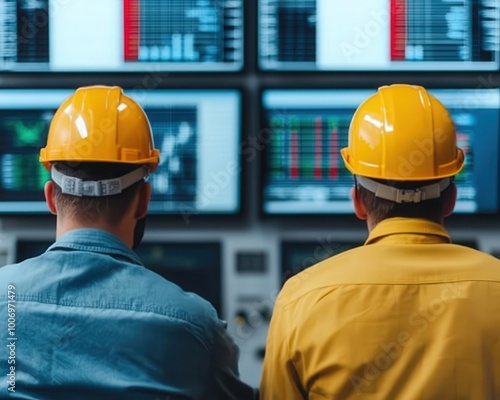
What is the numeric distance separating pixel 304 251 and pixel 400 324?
1.22 meters

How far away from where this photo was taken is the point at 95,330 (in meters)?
1.18

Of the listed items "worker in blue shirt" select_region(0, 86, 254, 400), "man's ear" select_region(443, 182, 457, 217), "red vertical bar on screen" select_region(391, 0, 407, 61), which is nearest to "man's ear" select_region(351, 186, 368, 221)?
"man's ear" select_region(443, 182, 457, 217)

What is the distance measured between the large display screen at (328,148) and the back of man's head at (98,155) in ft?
3.25

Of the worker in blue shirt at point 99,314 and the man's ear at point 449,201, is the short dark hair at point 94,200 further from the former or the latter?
the man's ear at point 449,201

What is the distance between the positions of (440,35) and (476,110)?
26 cm

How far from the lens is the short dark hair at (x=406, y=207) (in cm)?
129

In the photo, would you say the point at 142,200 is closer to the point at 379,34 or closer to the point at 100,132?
the point at 100,132

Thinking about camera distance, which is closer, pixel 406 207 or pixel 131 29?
pixel 406 207

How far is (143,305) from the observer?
1.20 meters

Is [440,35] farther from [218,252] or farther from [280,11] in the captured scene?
[218,252]

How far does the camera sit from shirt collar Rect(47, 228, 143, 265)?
125cm

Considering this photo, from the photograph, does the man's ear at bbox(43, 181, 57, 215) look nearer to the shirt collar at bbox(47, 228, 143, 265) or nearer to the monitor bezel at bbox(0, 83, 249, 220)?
the shirt collar at bbox(47, 228, 143, 265)

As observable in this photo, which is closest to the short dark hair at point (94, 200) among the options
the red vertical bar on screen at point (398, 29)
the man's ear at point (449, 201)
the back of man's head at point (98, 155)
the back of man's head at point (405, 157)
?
the back of man's head at point (98, 155)

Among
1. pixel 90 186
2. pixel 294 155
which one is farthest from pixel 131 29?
pixel 90 186
